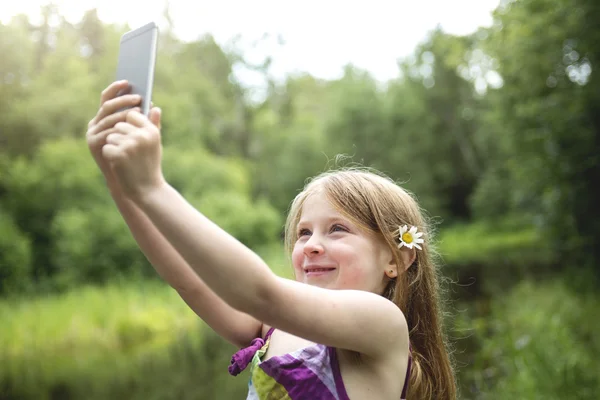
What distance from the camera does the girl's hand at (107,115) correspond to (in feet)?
3.78

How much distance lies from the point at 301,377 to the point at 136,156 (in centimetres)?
68

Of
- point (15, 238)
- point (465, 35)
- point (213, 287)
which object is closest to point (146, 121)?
point (213, 287)

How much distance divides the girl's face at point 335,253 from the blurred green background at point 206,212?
3.39 feet

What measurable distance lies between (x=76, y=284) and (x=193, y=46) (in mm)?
12240

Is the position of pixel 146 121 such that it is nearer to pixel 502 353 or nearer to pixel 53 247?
pixel 502 353

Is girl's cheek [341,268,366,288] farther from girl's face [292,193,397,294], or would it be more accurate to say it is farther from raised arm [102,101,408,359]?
raised arm [102,101,408,359]

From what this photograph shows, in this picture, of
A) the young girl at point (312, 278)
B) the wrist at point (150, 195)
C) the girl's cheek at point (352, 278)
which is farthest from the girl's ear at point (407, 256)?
the wrist at point (150, 195)

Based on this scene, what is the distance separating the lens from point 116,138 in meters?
1.09

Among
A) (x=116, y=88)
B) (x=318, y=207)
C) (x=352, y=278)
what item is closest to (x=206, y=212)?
(x=318, y=207)

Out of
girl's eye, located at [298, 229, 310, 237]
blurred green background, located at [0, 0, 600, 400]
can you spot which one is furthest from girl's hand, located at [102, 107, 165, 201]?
blurred green background, located at [0, 0, 600, 400]

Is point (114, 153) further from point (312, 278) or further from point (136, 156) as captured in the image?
point (312, 278)

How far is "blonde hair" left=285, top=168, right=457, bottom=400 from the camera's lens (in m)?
1.71

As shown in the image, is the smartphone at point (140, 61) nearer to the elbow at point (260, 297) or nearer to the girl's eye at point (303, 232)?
the elbow at point (260, 297)

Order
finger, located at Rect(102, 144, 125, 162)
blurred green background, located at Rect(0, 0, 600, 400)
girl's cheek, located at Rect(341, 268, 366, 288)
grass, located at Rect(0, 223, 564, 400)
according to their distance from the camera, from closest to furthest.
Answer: finger, located at Rect(102, 144, 125, 162)
girl's cheek, located at Rect(341, 268, 366, 288)
blurred green background, located at Rect(0, 0, 600, 400)
grass, located at Rect(0, 223, 564, 400)
